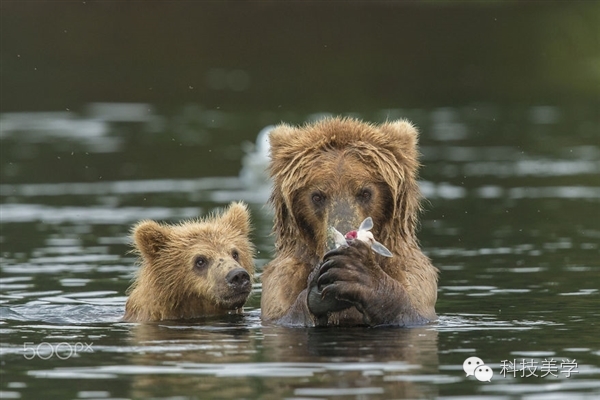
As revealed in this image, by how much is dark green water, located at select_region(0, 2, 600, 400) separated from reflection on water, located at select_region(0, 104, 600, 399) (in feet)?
0.13

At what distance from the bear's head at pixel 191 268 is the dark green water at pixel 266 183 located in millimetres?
348

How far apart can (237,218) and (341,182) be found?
3124 mm

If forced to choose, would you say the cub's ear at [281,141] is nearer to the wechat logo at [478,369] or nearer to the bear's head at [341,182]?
the bear's head at [341,182]

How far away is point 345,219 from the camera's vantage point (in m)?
11.8

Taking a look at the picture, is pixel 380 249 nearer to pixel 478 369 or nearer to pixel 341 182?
pixel 341 182

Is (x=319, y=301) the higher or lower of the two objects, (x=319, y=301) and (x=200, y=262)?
the lower

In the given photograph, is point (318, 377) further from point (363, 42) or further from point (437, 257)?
point (363, 42)

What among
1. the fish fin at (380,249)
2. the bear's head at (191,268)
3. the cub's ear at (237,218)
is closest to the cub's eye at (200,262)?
the bear's head at (191,268)

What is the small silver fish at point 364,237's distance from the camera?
37.8 feet

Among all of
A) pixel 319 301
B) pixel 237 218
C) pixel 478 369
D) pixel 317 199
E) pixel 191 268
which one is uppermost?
pixel 237 218

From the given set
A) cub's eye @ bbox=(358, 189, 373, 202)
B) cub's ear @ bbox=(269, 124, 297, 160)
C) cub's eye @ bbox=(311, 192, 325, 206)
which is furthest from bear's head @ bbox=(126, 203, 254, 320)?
cub's eye @ bbox=(358, 189, 373, 202)

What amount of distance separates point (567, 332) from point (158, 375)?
3.49 m

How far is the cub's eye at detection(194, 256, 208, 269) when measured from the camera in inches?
560

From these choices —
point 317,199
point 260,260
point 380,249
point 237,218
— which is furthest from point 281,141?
point 260,260
